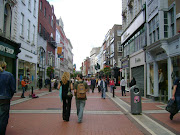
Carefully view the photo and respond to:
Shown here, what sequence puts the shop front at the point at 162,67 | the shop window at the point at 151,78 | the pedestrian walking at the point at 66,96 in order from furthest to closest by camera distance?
1. the shop window at the point at 151,78
2. the shop front at the point at 162,67
3. the pedestrian walking at the point at 66,96

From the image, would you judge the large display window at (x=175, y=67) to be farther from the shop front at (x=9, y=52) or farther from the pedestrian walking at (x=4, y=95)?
the shop front at (x=9, y=52)

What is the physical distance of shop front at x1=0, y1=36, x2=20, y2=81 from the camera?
1587cm

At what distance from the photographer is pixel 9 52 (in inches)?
674

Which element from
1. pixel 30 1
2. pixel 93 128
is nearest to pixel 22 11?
pixel 30 1

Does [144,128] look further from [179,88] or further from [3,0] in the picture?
[3,0]

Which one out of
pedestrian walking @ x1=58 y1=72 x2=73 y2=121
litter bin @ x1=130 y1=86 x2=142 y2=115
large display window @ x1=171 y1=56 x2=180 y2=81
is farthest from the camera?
large display window @ x1=171 y1=56 x2=180 y2=81

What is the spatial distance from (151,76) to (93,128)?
10.0 metres

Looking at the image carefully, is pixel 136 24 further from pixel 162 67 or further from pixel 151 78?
pixel 162 67

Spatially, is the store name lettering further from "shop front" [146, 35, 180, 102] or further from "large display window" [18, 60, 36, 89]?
"shop front" [146, 35, 180, 102]

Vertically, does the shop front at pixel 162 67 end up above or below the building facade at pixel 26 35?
below

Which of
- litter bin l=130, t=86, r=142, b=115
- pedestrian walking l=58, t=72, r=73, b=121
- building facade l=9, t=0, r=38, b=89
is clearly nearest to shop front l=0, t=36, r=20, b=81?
building facade l=9, t=0, r=38, b=89

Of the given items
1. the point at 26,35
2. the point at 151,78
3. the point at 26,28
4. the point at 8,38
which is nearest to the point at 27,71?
the point at 26,35

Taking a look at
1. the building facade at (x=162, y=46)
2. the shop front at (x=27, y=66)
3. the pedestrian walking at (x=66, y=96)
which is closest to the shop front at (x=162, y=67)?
the building facade at (x=162, y=46)

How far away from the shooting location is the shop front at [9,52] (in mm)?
15867
